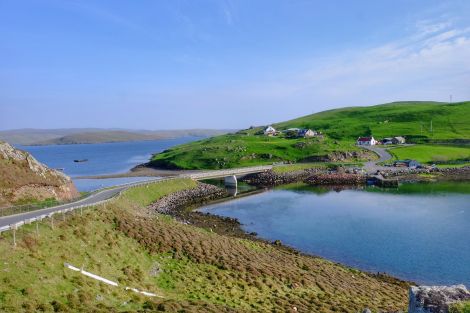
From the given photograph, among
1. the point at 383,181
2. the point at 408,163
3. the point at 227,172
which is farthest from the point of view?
the point at 408,163

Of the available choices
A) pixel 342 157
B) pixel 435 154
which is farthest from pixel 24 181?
pixel 435 154

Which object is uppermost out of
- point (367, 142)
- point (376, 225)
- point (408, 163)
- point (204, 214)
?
point (367, 142)

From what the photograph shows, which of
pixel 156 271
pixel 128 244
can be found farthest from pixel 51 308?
pixel 128 244

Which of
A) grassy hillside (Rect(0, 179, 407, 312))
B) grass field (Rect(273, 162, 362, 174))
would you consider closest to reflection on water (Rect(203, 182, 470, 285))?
grassy hillside (Rect(0, 179, 407, 312))

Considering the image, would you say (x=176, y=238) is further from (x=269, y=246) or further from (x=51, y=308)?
(x=51, y=308)

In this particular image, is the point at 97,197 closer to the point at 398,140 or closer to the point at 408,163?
the point at 408,163

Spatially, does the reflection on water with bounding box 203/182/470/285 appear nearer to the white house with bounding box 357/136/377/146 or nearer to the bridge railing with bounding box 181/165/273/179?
the bridge railing with bounding box 181/165/273/179

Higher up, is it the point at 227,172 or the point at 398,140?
the point at 398,140
